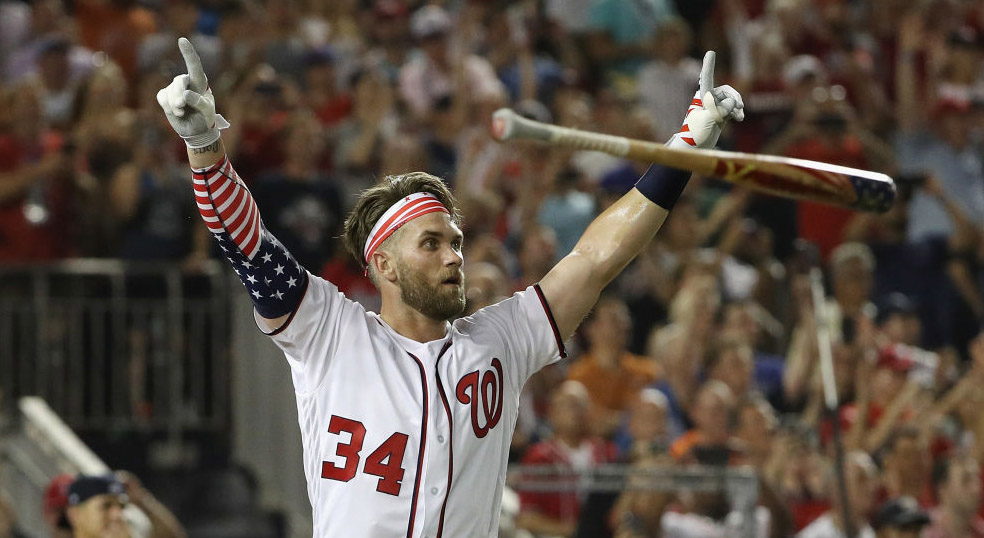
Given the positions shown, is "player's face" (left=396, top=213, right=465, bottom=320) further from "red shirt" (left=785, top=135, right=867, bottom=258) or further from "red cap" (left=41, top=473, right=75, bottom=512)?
"red shirt" (left=785, top=135, right=867, bottom=258)

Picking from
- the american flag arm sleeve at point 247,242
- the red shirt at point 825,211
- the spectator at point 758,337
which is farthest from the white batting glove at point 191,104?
the red shirt at point 825,211

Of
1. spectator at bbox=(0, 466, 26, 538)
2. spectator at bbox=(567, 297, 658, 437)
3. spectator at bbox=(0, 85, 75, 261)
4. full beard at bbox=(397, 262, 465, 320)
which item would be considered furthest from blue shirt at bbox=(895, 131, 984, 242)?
full beard at bbox=(397, 262, 465, 320)

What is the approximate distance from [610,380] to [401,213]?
476cm

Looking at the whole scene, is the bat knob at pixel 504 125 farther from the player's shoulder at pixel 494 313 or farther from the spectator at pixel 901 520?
the spectator at pixel 901 520

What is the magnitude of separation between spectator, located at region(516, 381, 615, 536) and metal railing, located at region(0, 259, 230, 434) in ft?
6.93

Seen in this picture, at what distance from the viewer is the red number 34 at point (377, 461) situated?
4301mm

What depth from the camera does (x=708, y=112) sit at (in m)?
4.71

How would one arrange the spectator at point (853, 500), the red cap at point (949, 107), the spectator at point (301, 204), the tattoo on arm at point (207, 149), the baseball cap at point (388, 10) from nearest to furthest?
the tattoo on arm at point (207, 149), the spectator at point (853, 500), the spectator at point (301, 204), the red cap at point (949, 107), the baseball cap at point (388, 10)

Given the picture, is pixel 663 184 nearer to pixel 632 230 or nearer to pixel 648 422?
pixel 632 230

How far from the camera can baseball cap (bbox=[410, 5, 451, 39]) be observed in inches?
451

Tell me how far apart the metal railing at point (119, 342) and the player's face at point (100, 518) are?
232 cm

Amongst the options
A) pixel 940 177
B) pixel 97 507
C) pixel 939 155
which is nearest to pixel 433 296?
pixel 97 507

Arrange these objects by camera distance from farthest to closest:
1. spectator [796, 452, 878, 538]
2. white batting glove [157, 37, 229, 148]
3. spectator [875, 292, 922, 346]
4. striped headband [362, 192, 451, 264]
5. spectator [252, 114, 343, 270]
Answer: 1. spectator [875, 292, 922, 346]
2. spectator [252, 114, 343, 270]
3. spectator [796, 452, 878, 538]
4. striped headband [362, 192, 451, 264]
5. white batting glove [157, 37, 229, 148]

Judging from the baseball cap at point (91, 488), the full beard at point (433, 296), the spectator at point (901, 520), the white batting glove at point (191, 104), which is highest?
the white batting glove at point (191, 104)
